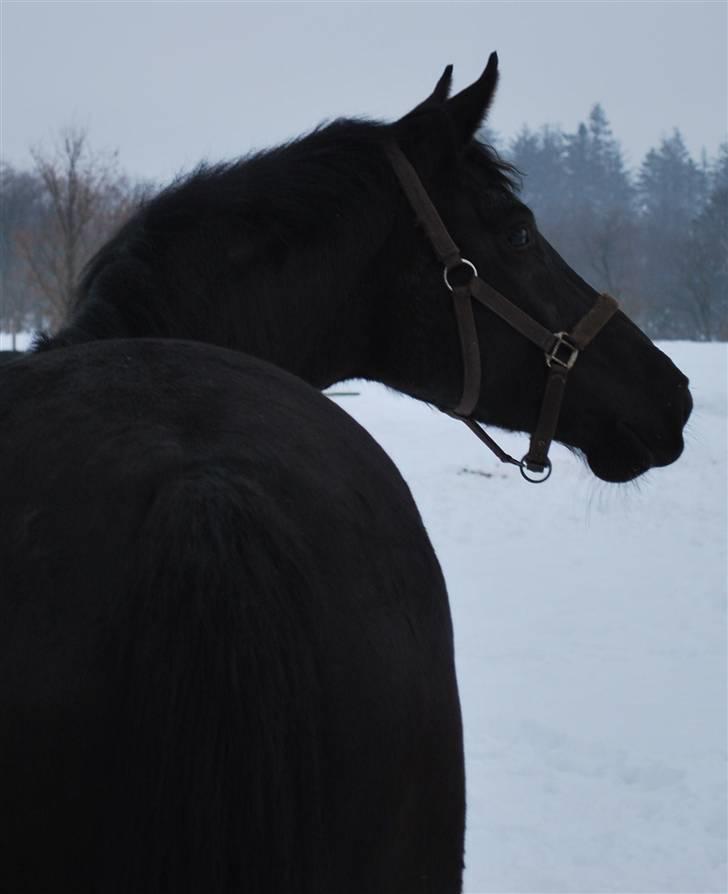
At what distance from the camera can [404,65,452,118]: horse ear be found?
279 centimetres

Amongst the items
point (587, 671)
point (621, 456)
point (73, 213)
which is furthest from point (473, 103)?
point (73, 213)

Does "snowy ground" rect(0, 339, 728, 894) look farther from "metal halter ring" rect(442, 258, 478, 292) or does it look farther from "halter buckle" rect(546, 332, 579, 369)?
"metal halter ring" rect(442, 258, 478, 292)

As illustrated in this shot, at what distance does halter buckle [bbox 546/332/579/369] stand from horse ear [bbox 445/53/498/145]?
579 millimetres

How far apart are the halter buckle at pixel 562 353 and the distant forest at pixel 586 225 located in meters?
0.48

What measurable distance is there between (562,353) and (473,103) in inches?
27.3

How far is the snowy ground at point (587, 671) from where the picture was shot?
470 centimetres

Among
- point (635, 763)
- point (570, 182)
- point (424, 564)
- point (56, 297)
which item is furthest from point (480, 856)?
point (570, 182)

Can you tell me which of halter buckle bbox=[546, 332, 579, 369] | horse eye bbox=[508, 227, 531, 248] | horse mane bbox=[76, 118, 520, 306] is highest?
horse mane bbox=[76, 118, 520, 306]

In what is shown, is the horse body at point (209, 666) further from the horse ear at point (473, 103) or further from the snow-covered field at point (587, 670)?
the snow-covered field at point (587, 670)

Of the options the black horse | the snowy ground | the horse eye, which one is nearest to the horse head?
the horse eye

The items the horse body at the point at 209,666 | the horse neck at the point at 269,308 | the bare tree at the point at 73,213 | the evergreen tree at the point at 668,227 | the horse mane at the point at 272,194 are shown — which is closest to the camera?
the horse body at the point at 209,666

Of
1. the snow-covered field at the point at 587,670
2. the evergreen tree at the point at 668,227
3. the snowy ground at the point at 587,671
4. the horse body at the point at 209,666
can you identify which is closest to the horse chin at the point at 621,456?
the snowy ground at the point at 587,671

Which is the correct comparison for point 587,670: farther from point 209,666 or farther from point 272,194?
point 209,666

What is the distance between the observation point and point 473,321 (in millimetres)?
2730
